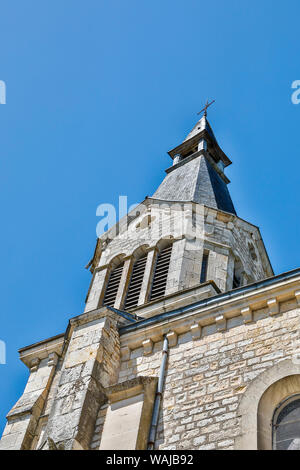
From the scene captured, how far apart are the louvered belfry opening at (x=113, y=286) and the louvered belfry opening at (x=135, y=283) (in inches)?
13.5

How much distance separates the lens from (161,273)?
1493cm

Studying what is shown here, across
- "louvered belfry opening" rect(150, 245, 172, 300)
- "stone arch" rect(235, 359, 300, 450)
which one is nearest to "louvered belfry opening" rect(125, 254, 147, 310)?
"louvered belfry opening" rect(150, 245, 172, 300)

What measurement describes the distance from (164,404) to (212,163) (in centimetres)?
1536

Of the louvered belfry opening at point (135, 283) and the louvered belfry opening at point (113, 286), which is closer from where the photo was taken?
the louvered belfry opening at point (135, 283)

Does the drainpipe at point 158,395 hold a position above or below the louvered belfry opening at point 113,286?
below

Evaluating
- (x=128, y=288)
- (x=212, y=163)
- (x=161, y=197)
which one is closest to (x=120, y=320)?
(x=128, y=288)

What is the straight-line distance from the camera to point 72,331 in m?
9.79

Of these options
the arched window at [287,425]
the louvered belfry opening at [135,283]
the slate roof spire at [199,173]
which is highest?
the slate roof spire at [199,173]

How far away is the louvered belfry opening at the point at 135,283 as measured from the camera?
14523 millimetres

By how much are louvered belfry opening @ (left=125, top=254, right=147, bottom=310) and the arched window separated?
7.01 meters

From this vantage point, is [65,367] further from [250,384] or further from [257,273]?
[257,273]

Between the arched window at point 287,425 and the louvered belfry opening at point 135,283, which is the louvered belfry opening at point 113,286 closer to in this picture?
the louvered belfry opening at point 135,283

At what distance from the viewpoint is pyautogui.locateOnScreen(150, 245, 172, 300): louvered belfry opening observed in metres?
14.4

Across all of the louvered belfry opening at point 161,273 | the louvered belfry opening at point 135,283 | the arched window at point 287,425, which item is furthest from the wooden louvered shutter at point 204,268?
the arched window at point 287,425
